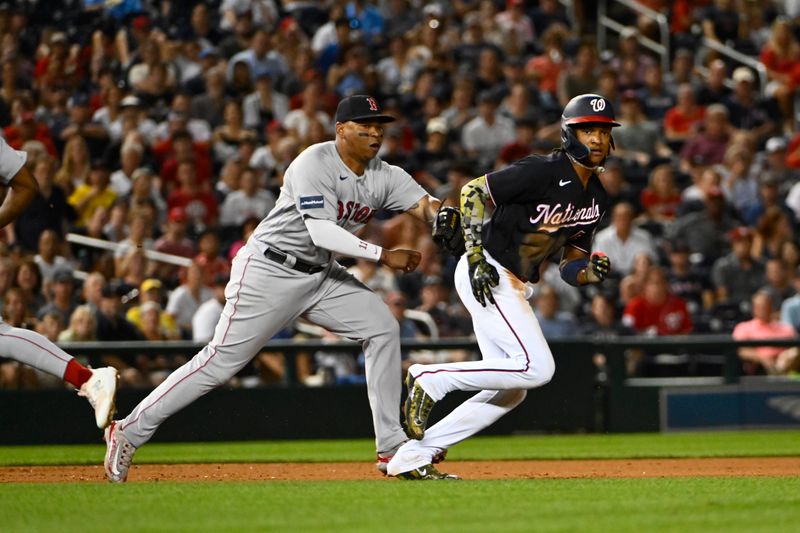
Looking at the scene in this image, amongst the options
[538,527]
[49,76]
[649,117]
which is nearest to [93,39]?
[49,76]

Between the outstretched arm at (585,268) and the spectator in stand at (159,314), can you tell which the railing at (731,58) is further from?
the outstretched arm at (585,268)

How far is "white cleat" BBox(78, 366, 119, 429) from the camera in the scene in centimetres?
698

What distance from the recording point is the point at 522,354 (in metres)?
6.91

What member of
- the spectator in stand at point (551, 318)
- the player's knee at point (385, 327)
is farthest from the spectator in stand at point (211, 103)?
the player's knee at point (385, 327)

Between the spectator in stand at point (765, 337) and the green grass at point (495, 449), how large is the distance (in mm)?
689

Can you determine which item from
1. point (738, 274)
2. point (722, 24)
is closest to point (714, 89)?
point (722, 24)

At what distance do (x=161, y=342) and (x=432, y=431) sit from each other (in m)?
4.92

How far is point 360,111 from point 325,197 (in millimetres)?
504

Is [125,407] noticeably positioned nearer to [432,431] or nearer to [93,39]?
[432,431]

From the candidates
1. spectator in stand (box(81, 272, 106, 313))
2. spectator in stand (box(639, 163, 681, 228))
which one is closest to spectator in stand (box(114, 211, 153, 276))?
spectator in stand (box(81, 272, 106, 313))

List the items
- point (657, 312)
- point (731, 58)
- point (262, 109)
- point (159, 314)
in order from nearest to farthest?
1. point (159, 314)
2. point (657, 312)
3. point (262, 109)
4. point (731, 58)

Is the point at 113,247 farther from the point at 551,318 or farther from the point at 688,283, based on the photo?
the point at 688,283

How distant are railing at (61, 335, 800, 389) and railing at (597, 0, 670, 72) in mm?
6822

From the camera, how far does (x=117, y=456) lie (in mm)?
7129
